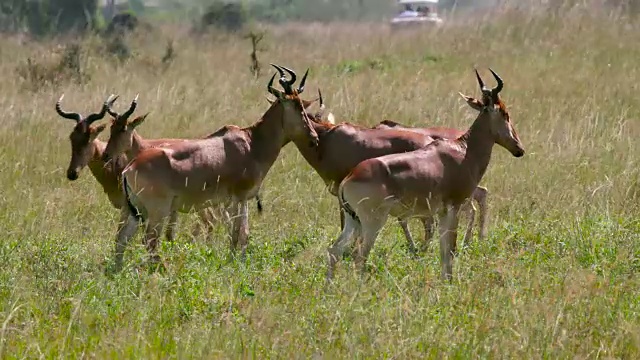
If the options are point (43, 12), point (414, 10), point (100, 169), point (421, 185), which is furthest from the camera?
point (43, 12)

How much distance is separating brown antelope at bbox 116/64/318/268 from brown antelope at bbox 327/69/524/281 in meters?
1.18

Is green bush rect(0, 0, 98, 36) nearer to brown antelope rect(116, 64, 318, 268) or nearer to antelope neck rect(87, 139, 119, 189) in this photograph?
antelope neck rect(87, 139, 119, 189)

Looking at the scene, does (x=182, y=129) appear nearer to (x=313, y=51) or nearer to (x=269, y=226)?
(x=269, y=226)

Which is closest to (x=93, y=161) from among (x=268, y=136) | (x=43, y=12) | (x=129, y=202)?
(x=129, y=202)

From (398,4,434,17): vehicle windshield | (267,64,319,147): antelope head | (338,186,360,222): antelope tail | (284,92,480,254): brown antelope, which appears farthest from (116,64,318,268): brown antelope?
(398,4,434,17): vehicle windshield

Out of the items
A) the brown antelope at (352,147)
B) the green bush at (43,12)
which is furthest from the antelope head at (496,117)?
the green bush at (43,12)

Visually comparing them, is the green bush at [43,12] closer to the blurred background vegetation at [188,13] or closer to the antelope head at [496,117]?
the blurred background vegetation at [188,13]

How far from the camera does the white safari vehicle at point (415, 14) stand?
98.7ft

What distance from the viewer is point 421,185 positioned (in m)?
8.74

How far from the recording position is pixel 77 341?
648 centimetres

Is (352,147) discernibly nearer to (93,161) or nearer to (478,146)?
(478,146)

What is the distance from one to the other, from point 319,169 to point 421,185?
2111 millimetres

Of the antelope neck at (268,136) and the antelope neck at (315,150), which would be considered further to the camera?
the antelope neck at (315,150)

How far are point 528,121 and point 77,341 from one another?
1023 centimetres
